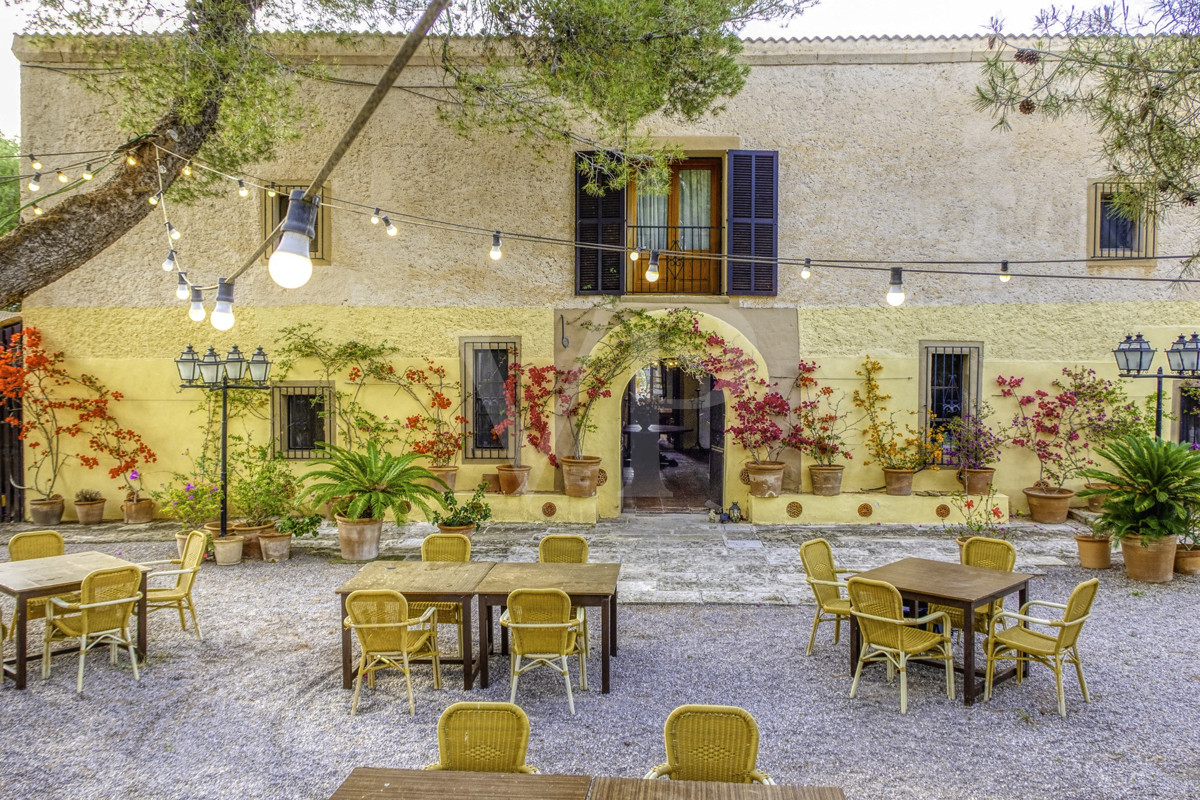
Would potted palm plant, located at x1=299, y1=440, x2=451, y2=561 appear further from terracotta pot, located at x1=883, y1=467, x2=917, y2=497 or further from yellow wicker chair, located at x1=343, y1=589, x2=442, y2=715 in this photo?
terracotta pot, located at x1=883, y1=467, x2=917, y2=497

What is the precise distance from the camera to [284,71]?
7.10 meters

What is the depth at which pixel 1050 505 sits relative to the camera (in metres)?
9.81

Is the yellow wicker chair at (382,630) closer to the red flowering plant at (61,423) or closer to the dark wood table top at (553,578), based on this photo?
the dark wood table top at (553,578)

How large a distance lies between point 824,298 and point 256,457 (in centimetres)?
816

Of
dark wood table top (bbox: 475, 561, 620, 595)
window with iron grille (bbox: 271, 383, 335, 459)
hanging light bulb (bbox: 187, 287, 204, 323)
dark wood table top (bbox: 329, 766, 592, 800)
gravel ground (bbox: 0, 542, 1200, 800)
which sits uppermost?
hanging light bulb (bbox: 187, 287, 204, 323)

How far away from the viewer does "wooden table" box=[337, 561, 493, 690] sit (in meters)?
4.82

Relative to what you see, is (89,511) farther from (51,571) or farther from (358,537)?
(51,571)

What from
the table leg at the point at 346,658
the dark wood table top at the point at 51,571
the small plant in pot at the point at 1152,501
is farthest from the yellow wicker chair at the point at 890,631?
the dark wood table top at the point at 51,571

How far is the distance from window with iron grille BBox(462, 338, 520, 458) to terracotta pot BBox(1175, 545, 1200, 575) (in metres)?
7.69

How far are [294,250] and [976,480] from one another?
9.68 meters

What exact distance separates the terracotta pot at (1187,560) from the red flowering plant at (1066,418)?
8.17ft

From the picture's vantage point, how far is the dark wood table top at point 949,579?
474cm

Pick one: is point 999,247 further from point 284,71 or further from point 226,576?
point 226,576

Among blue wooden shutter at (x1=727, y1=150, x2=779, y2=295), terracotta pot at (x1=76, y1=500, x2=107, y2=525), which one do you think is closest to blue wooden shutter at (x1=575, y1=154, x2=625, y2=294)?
blue wooden shutter at (x1=727, y1=150, x2=779, y2=295)
